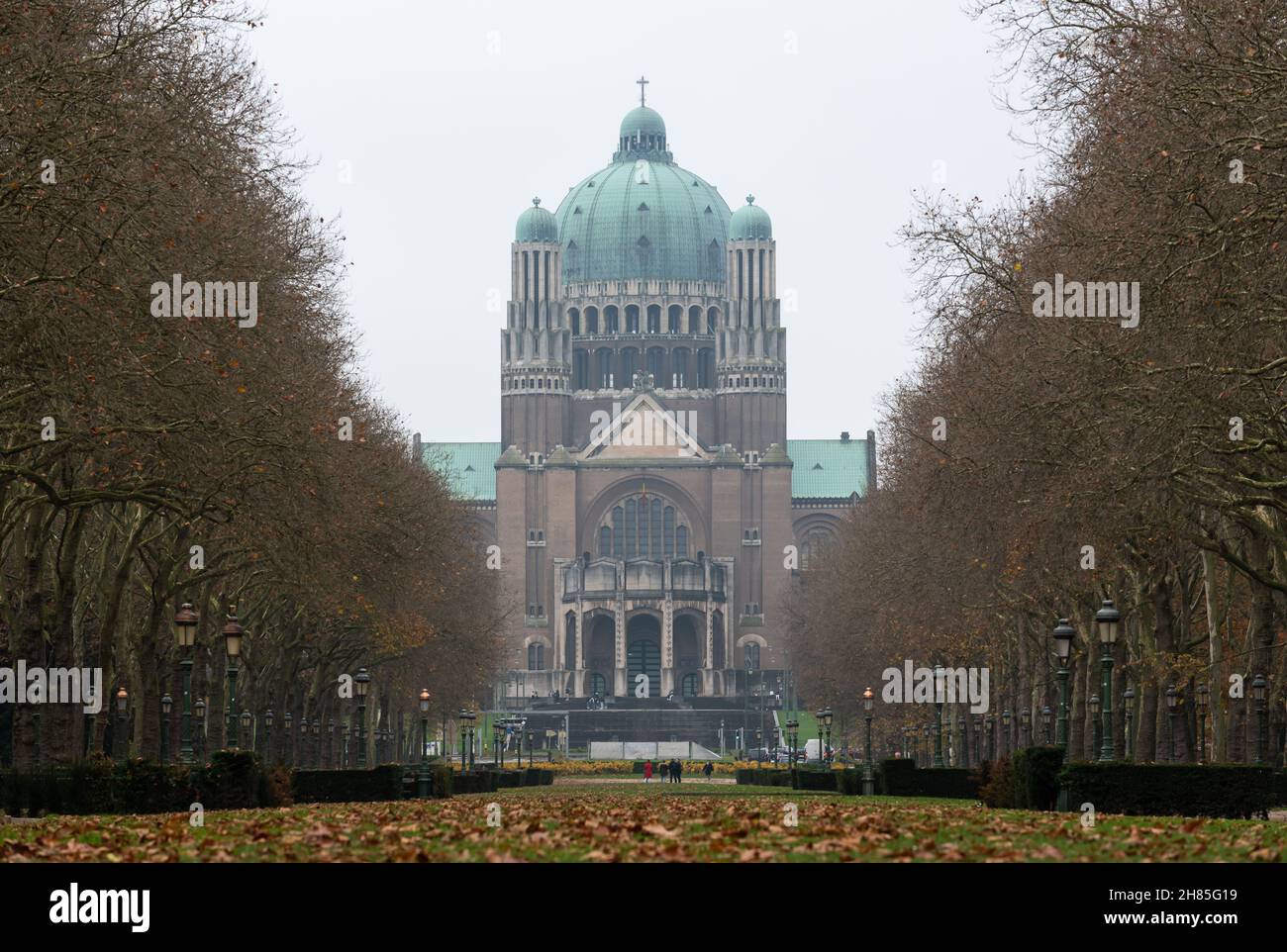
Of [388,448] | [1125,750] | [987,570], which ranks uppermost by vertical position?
[388,448]

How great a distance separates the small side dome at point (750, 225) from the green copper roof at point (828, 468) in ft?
61.7

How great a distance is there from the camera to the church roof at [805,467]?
581ft

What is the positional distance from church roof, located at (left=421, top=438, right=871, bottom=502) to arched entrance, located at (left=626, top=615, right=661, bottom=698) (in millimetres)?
22547

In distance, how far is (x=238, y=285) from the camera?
34250 mm

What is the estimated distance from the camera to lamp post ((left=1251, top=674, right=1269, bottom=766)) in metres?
41.9

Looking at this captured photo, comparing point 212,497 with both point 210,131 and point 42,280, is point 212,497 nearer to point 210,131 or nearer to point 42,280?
point 210,131

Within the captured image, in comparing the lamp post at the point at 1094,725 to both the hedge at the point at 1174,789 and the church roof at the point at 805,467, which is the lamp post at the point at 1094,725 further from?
the church roof at the point at 805,467

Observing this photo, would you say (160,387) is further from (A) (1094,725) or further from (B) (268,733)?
(B) (268,733)

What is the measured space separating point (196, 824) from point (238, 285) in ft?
42.5

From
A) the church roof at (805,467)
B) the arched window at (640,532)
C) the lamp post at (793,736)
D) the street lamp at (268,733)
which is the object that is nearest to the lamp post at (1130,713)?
the lamp post at (793,736)

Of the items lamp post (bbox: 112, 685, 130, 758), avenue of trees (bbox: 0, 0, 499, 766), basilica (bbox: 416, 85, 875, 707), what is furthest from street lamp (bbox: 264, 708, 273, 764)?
basilica (bbox: 416, 85, 875, 707)

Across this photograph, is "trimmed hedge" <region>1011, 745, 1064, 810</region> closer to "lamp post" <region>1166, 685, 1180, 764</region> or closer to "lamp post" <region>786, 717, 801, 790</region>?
"lamp post" <region>1166, 685, 1180, 764</region>

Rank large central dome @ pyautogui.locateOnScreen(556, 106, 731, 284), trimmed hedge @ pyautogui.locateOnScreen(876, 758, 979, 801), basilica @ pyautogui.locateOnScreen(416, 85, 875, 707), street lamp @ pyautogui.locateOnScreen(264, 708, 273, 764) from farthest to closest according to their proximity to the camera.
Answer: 1. large central dome @ pyautogui.locateOnScreen(556, 106, 731, 284)
2. basilica @ pyautogui.locateOnScreen(416, 85, 875, 707)
3. street lamp @ pyautogui.locateOnScreen(264, 708, 273, 764)
4. trimmed hedge @ pyautogui.locateOnScreen(876, 758, 979, 801)
